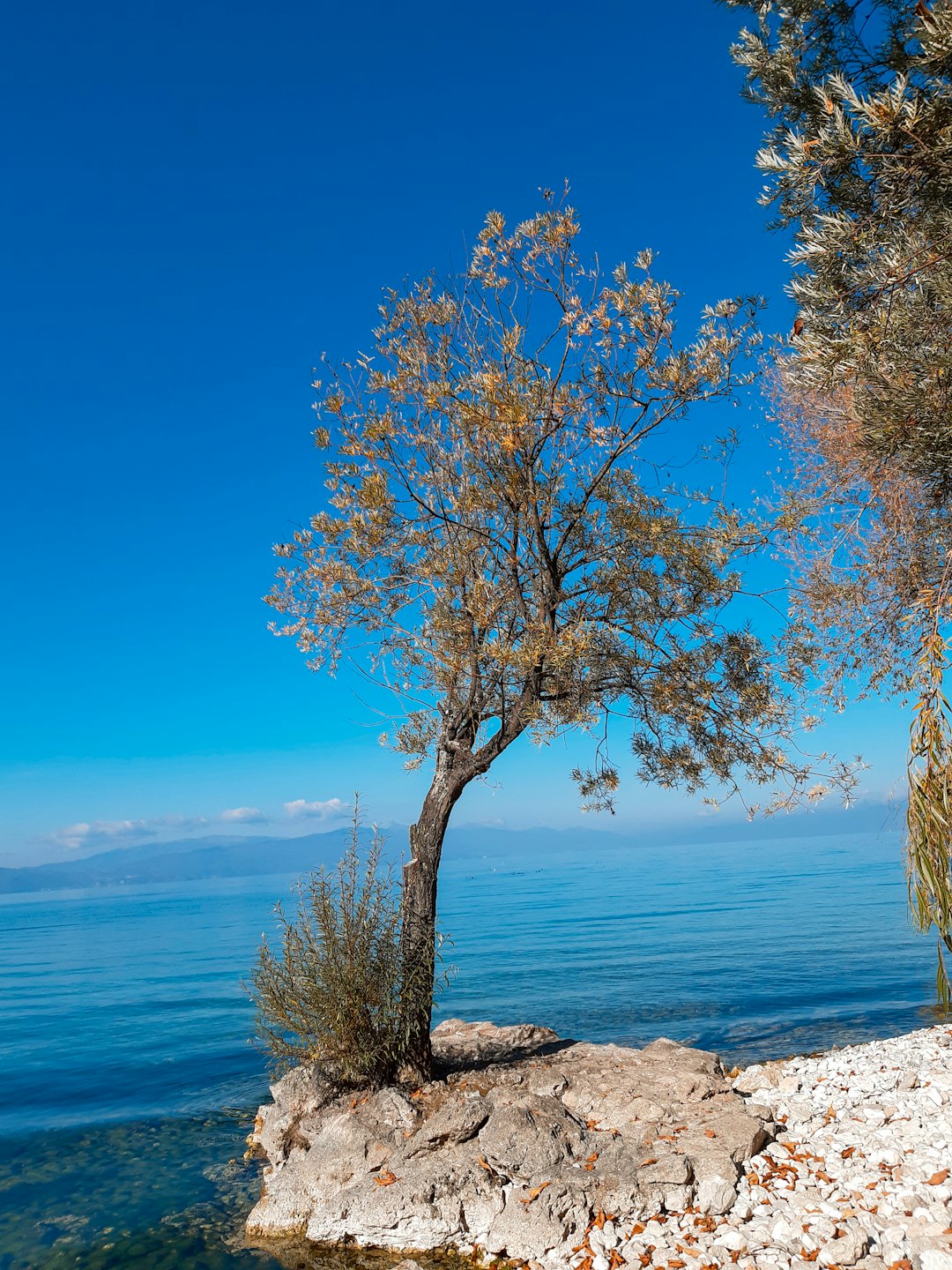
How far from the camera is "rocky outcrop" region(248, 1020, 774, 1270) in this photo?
6.86 metres

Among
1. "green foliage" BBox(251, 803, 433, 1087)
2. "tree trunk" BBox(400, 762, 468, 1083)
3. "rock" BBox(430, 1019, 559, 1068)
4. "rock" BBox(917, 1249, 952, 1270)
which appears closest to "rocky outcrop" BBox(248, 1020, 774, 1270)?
"green foliage" BBox(251, 803, 433, 1087)

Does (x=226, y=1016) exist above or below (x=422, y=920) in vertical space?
below

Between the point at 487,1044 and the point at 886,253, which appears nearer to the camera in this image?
the point at 886,253

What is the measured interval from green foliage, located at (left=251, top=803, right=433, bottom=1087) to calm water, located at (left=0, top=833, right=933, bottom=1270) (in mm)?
1579

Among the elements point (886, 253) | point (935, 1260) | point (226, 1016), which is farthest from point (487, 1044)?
point (226, 1016)

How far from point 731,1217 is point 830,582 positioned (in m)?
10.4

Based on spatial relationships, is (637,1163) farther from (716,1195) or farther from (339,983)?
(339,983)

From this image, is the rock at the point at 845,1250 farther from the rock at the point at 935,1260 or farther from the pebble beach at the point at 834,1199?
the rock at the point at 935,1260

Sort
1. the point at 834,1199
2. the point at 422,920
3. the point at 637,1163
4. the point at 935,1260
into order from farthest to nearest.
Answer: the point at 422,920
the point at 637,1163
the point at 834,1199
the point at 935,1260

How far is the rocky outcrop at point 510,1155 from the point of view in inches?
270

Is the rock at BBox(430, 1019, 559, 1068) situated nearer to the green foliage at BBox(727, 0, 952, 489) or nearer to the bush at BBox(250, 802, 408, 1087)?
the bush at BBox(250, 802, 408, 1087)

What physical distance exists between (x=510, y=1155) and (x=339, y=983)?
8.11ft

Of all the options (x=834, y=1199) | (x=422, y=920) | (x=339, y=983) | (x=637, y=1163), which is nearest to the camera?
(x=834, y=1199)

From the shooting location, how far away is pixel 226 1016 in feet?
73.2
